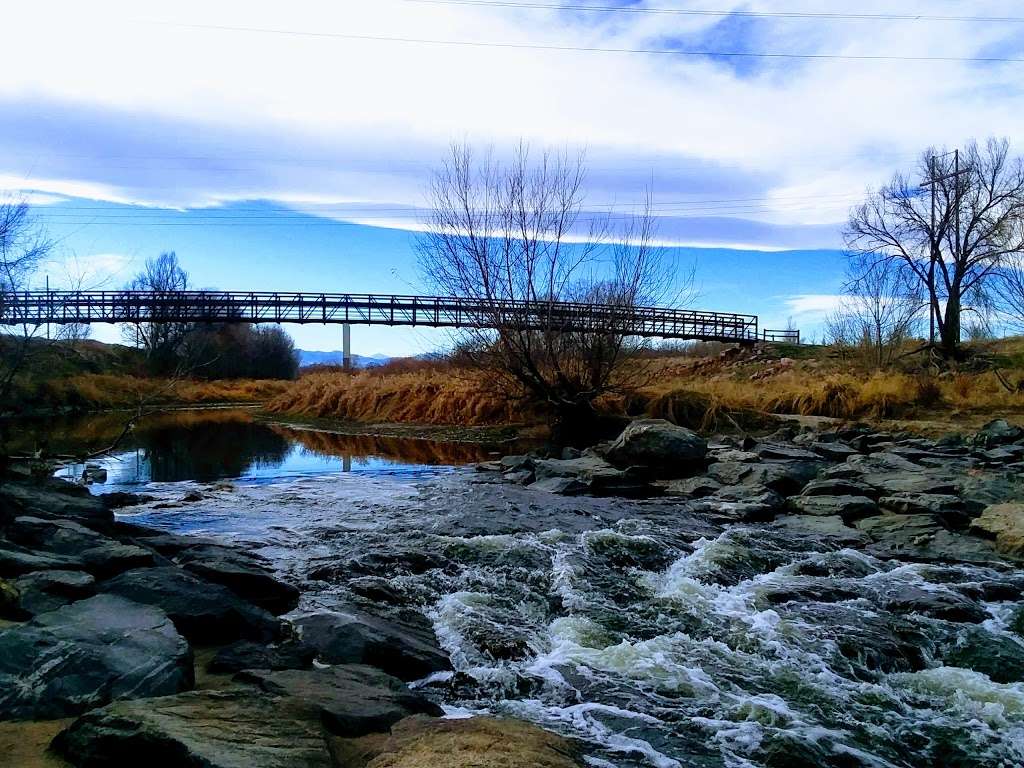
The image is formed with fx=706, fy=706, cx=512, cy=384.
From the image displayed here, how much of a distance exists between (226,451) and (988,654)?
14.9 m

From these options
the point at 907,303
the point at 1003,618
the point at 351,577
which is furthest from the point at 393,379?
the point at 1003,618

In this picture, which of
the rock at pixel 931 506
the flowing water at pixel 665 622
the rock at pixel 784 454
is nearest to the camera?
the flowing water at pixel 665 622

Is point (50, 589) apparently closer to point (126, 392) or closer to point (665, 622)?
point (665, 622)

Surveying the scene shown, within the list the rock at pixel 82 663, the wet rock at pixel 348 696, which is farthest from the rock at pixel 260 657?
the rock at pixel 82 663

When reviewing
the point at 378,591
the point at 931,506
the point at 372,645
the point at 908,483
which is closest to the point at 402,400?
the point at 908,483

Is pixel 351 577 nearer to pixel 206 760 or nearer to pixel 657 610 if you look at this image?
pixel 657 610

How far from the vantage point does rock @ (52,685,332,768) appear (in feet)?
7.93

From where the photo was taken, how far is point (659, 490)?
1065cm

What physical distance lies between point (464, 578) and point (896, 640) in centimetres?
313

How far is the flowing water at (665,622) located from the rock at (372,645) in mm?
132

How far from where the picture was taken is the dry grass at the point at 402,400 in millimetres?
20359

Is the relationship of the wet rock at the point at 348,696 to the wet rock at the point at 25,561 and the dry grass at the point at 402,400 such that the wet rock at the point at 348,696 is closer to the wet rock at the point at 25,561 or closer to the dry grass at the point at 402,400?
the wet rock at the point at 25,561

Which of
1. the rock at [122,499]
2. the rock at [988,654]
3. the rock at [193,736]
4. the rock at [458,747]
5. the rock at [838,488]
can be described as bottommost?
the rock at [988,654]

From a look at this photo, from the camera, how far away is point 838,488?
9164 mm
